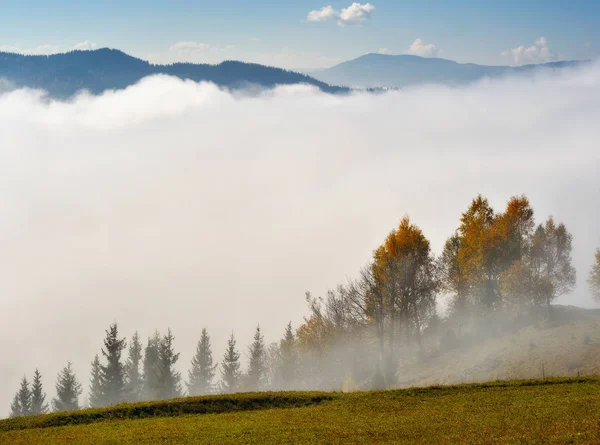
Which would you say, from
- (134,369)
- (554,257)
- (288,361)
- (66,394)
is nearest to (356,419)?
(554,257)

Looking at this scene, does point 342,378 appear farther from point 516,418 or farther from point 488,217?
point 516,418

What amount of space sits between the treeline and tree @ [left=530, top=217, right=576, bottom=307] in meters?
0.13

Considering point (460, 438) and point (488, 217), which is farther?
point (488, 217)

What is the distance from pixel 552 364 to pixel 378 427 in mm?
31206

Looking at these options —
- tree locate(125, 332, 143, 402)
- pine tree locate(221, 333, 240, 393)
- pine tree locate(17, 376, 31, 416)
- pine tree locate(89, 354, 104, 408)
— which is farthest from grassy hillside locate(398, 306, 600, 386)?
pine tree locate(17, 376, 31, 416)

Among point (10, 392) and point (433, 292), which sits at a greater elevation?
point (433, 292)

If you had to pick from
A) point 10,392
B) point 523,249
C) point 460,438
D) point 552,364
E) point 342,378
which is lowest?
point 10,392

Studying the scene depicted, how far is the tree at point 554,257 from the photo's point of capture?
8038 centimetres

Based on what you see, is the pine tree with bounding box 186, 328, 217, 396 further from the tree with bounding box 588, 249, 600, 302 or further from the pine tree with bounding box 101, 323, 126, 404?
the tree with bounding box 588, 249, 600, 302

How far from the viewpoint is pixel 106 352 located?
290 feet

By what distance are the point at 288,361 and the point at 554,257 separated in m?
43.7

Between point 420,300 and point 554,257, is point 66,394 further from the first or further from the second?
point 554,257

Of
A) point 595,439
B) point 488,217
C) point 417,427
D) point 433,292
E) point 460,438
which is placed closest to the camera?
point 595,439

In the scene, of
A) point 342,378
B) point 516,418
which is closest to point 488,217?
point 342,378
